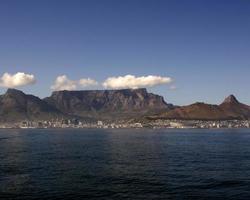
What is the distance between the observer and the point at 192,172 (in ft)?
316

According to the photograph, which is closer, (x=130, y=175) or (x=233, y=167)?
(x=130, y=175)

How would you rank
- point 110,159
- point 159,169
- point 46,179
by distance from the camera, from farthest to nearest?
1. point 110,159
2. point 159,169
3. point 46,179

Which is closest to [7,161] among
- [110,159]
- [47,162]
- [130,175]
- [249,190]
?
[47,162]

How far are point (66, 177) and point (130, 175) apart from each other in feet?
46.5

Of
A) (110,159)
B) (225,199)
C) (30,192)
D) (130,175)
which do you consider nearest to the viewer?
(225,199)

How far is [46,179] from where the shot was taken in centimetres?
8588

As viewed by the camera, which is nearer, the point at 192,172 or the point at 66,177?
the point at 66,177

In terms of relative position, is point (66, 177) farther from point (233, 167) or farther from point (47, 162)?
point (233, 167)

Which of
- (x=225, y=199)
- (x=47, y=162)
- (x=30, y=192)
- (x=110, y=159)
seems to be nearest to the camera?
(x=225, y=199)

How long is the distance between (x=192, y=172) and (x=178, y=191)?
2285 cm

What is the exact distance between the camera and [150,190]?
7462cm

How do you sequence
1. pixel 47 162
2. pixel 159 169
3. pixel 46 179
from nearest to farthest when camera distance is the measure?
pixel 46 179, pixel 159 169, pixel 47 162

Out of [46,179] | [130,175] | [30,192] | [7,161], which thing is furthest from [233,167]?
[7,161]

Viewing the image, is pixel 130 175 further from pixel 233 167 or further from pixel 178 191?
pixel 233 167
